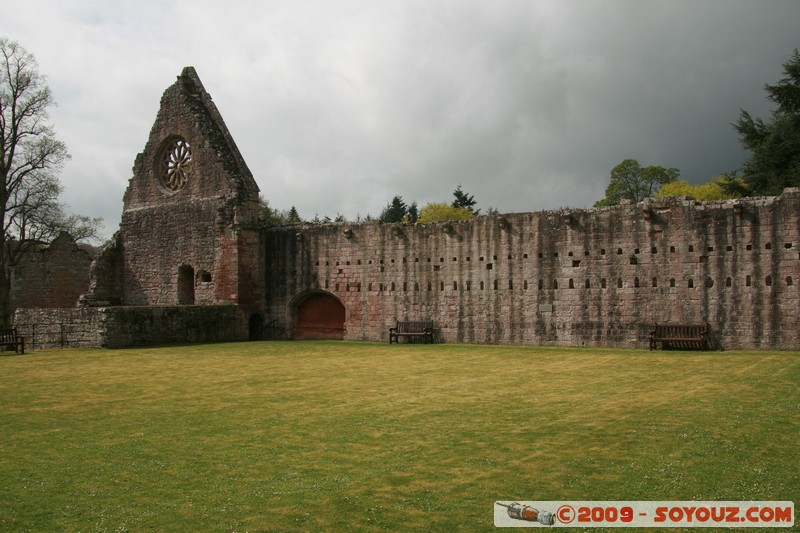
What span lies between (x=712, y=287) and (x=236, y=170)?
56.7ft

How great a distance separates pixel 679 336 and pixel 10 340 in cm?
1917

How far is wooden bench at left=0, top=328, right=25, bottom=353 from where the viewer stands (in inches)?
764

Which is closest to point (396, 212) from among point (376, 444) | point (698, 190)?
point (698, 190)

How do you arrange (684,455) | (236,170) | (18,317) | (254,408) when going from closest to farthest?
1. (684,455)
2. (254,408)
3. (18,317)
4. (236,170)

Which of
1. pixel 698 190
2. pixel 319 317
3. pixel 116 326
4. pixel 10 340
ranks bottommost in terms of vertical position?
pixel 10 340

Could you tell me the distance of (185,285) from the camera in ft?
91.0

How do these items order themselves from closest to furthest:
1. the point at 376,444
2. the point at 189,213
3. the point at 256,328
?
1. the point at 376,444
2. the point at 256,328
3. the point at 189,213

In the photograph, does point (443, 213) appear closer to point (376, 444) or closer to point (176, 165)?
point (176, 165)

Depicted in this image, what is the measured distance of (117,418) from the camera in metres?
9.08

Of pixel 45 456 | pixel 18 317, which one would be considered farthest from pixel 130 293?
pixel 45 456

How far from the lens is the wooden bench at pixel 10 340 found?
1941cm

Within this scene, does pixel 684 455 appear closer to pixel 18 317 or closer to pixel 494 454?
pixel 494 454

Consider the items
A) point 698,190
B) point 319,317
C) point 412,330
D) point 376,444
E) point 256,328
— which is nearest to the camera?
point 376,444

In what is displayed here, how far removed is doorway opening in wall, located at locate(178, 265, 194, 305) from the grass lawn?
45.0 ft
